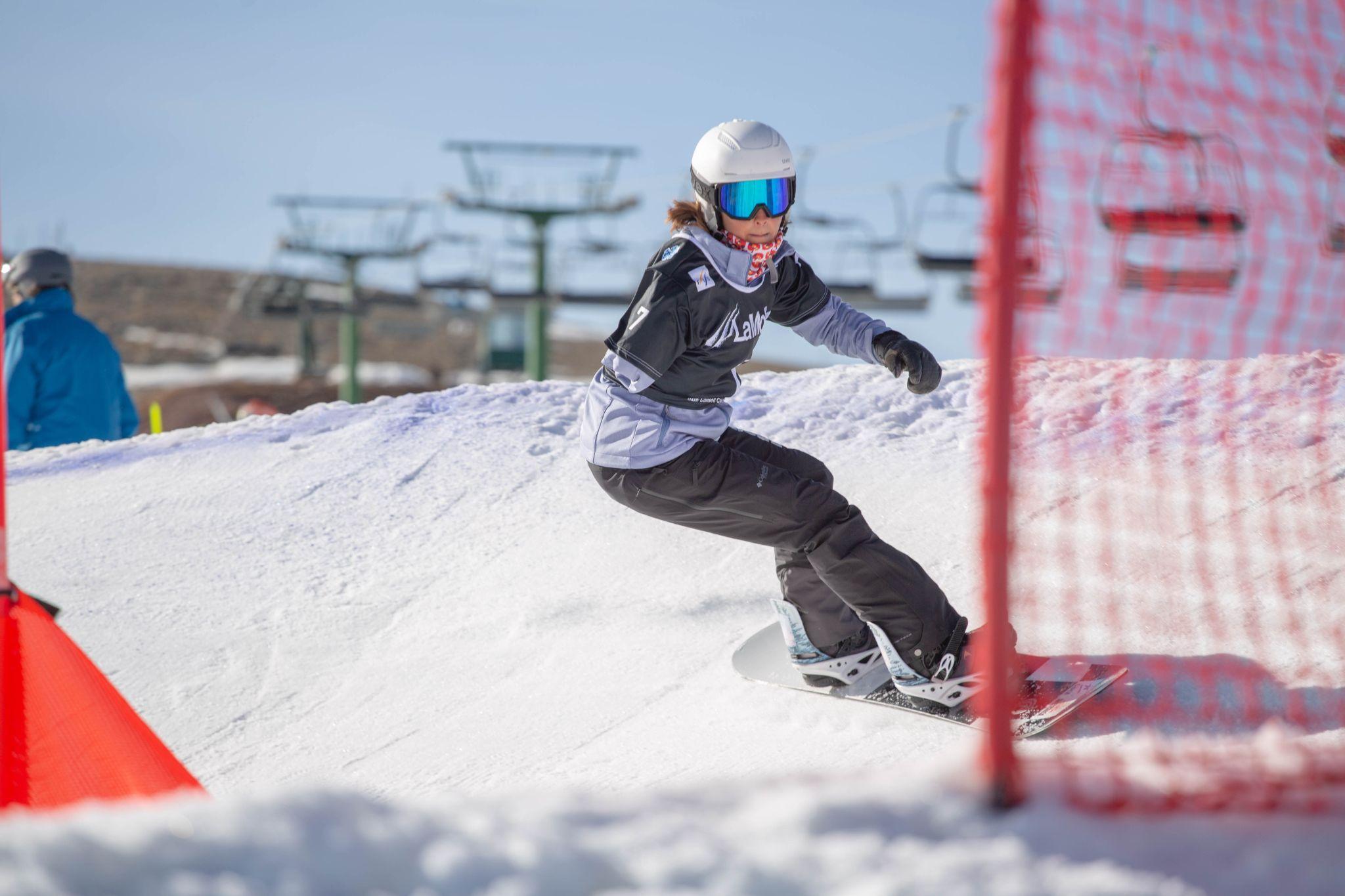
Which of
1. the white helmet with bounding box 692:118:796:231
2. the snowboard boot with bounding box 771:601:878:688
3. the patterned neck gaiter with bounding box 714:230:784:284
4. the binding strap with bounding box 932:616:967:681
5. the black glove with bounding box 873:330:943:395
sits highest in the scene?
the white helmet with bounding box 692:118:796:231

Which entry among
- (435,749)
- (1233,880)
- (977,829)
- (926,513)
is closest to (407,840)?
(977,829)

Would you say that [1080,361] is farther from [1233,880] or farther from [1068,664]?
[1233,880]

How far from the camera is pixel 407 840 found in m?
1.43

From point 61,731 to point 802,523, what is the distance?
1.94 meters

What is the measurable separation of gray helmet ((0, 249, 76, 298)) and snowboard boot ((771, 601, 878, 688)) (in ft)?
14.6

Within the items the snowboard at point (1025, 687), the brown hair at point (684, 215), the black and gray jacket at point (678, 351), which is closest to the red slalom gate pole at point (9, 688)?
the black and gray jacket at point (678, 351)

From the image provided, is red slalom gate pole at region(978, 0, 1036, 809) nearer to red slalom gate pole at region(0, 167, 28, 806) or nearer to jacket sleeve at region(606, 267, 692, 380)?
jacket sleeve at region(606, 267, 692, 380)

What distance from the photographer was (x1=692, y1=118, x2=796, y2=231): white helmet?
3041 mm

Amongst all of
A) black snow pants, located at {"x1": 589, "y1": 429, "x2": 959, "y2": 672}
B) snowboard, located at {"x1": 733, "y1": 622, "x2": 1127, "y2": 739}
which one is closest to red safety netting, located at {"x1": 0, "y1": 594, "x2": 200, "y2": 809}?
black snow pants, located at {"x1": 589, "y1": 429, "x2": 959, "y2": 672}

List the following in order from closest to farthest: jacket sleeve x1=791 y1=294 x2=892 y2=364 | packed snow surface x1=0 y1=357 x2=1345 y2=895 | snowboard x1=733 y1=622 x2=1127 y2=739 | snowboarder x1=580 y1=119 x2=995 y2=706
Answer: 1. packed snow surface x1=0 y1=357 x2=1345 y2=895
2. snowboard x1=733 y1=622 x2=1127 y2=739
3. snowboarder x1=580 y1=119 x2=995 y2=706
4. jacket sleeve x1=791 y1=294 x2=892 y2=364

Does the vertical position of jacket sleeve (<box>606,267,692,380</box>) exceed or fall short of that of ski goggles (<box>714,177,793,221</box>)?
it falls short

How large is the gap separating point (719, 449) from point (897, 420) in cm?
246

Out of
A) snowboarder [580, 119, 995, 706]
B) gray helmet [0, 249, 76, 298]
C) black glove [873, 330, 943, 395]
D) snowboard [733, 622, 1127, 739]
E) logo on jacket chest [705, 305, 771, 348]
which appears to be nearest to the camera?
snowboard [733, 622, 1127, 739]

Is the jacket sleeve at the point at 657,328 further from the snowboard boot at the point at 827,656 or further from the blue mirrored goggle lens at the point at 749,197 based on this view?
the snowboard boot at the point at 827,656
